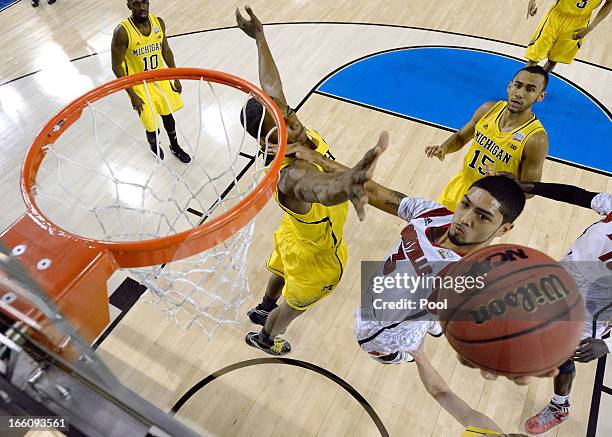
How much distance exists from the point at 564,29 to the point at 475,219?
284cm

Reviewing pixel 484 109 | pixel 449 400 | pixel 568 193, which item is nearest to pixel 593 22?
pixel 484 109

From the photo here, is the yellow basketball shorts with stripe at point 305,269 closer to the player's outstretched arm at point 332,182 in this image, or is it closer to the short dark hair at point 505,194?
the player's outstretched arm at point 332,182

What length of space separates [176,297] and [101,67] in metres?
2.69

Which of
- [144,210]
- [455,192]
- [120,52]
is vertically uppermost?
[120,52]

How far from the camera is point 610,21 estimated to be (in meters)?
5.17

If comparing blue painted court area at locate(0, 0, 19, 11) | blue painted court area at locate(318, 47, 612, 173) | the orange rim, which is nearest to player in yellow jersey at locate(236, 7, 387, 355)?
the orange rim

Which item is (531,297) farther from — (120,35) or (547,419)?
(120,35)

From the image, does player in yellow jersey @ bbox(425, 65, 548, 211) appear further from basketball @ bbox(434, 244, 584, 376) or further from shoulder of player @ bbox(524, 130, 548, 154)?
basketball @ bbox(434, 244, 584, 376)

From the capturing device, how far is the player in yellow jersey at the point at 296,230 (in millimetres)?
1690

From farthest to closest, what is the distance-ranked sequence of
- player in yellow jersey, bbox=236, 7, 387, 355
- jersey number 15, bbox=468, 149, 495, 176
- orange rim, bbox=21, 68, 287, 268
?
1. jersey number 15, bbox=468, 149, 495, 176
2. player in yellow jersey, bbox=236, 7, 387, 355
3. orange rim, bbox=21, 68, 287, 268

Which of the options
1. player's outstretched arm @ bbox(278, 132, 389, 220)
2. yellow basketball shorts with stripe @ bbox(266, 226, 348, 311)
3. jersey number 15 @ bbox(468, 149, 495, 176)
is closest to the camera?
player's outstretched arm @ bbox(278, 132, 389, 220)

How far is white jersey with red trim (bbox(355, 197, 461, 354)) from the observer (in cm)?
177

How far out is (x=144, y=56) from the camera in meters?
3.15

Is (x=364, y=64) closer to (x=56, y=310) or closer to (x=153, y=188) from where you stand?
(x=153, y=188)
